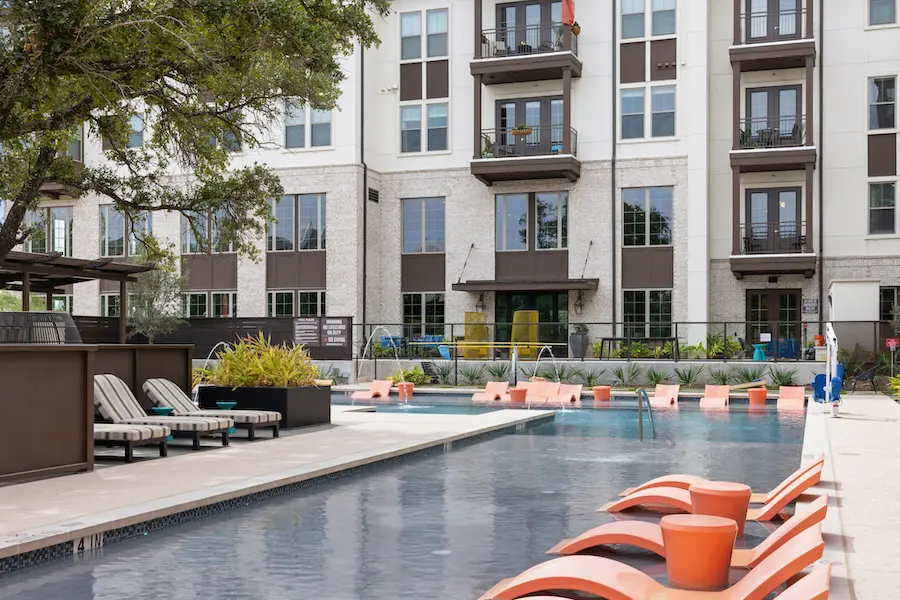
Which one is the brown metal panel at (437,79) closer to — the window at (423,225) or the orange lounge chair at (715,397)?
the window at (423,225)

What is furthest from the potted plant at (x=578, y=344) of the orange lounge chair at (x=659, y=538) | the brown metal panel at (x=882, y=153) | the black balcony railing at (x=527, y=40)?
the orange lounge chair at (x=659, y=538)

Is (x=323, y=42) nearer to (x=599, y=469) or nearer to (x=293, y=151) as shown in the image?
(x=599, y=469)

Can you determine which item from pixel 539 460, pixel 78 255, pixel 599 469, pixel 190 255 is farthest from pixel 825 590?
pixel 78 255

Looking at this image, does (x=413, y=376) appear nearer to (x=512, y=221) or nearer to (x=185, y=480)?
(x=512, y=221)

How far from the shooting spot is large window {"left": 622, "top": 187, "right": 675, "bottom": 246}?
33.8 metres

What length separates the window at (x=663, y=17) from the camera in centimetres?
3375

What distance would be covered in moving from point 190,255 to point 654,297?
18007 mm

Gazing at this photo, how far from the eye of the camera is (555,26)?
34.3 meters

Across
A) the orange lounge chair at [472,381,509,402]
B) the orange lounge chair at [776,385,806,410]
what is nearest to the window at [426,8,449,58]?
the orange lounge chair at [472,381,509,402]

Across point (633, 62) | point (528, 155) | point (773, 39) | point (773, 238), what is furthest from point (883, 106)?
point (528, 155)

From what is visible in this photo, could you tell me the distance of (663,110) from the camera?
33938 millimetres

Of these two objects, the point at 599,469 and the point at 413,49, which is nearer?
the point at 599,469

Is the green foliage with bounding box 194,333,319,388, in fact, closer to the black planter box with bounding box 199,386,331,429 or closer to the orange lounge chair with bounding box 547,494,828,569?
the black planter box with bounding box 199,386,331,429

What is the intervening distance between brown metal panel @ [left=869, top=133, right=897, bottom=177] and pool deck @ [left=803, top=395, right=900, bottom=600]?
16.3 metres
